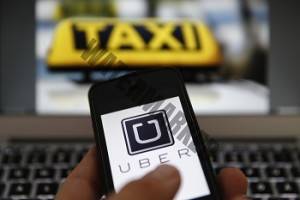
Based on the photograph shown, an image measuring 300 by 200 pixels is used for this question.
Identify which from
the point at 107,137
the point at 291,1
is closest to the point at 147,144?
the point at 107,137

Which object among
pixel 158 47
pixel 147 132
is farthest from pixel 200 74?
pixel 147 132

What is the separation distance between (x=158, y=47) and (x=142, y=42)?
20 mm

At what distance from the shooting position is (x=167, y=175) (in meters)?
0.22

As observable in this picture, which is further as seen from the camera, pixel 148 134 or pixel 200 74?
pixel 200 74

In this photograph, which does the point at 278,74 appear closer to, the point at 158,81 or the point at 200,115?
the point at 200,115

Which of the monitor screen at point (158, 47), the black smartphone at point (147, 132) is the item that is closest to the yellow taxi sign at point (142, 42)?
the monitor screen at point (158, 47)

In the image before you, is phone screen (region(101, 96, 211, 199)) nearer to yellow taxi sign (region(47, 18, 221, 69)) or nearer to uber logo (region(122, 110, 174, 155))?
uber logo (region(122, 110, 174, 155))

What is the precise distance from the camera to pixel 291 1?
495mm

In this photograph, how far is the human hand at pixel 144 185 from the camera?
210mm

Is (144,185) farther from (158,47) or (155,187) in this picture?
(158,47)

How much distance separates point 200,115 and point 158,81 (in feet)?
0.58

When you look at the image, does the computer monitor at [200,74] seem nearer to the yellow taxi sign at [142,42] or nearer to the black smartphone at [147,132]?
the yellow taxi sign at [142,42]

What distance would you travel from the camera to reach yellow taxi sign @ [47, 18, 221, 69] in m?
0.51

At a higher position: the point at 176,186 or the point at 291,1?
the point at 291,1
